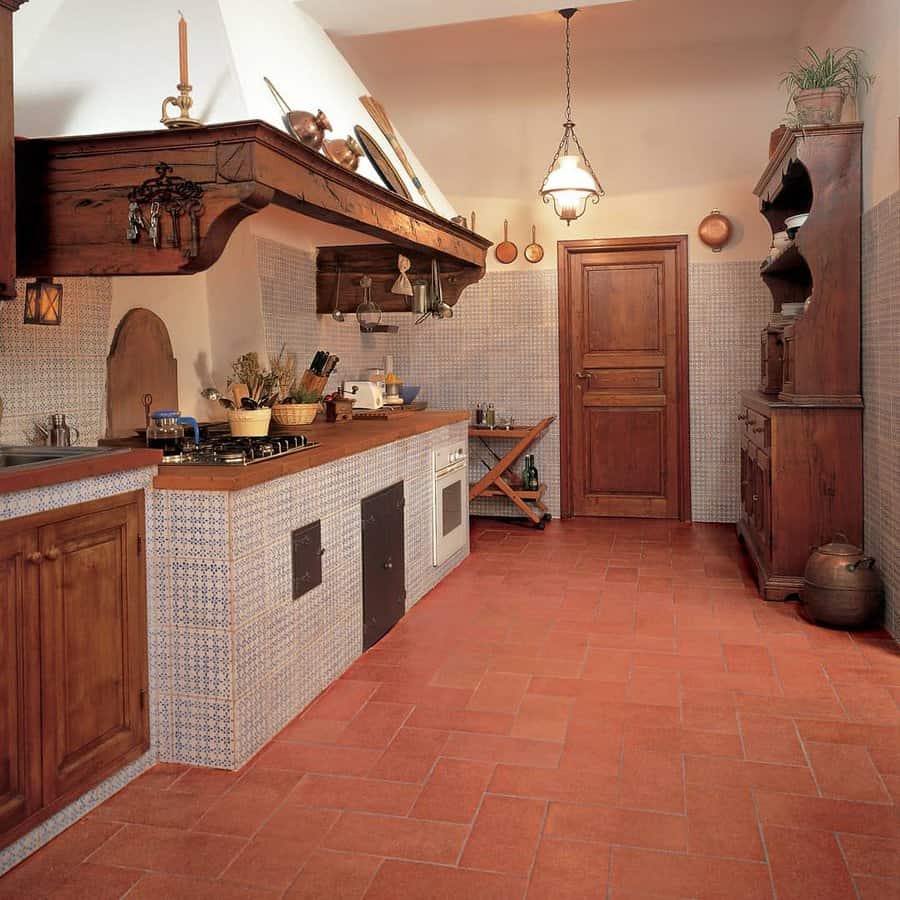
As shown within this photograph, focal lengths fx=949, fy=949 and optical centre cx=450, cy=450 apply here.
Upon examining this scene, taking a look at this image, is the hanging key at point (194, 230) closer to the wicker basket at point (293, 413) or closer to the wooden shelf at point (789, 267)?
the wicker basket at point (293, 413)

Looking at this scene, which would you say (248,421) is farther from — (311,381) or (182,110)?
(182,110)

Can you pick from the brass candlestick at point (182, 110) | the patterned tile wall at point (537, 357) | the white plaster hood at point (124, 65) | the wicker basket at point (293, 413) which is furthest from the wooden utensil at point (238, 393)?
the patterned tile wall at point (537, 357)

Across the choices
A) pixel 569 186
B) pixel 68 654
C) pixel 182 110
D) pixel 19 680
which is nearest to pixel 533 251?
pixel 569 186

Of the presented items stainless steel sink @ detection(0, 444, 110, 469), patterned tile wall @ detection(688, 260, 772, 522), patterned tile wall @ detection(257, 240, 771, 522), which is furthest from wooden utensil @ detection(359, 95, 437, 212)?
patterned tile wall @ detection(688, 260, 772, 522)

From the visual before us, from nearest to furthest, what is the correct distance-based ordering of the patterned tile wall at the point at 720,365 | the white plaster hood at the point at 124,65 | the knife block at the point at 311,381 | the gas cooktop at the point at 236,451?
the white plaster hood at the point at 124,65, the gas cooktop at the point at 236,451, the knife block at the point at 311,381, the patterned tile wall at the point at 720,365

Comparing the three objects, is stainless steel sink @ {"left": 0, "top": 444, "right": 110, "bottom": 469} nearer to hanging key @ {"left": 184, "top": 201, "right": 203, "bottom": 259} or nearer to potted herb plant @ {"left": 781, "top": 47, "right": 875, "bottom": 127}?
hanging key @ {"left": 184, "top": 201, "right": 203, "bottom": 259}

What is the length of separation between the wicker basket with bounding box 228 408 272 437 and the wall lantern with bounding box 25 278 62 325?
82 cm

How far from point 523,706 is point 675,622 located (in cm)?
130

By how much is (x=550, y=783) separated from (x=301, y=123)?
2.26 meters

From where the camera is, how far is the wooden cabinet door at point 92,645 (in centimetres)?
238

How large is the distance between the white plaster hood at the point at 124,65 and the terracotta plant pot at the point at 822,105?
2.73m

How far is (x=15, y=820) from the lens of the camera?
2260 mm

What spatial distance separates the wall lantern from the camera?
10.7 feet

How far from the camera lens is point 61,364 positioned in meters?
3.49
